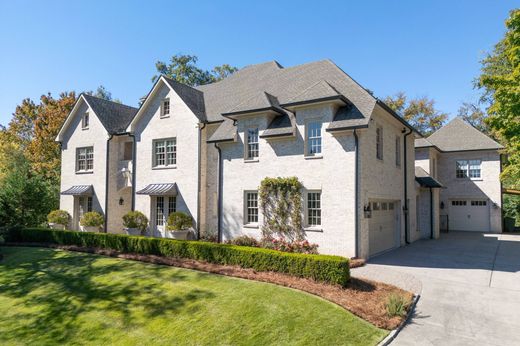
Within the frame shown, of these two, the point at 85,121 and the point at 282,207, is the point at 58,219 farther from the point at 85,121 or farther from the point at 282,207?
the point at 282,207

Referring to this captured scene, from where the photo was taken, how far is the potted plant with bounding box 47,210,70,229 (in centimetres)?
2467

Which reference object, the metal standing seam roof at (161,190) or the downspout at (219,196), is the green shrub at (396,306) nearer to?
the downspout at (219,196)

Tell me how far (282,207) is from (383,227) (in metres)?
6.06

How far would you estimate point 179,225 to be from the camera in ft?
63.8

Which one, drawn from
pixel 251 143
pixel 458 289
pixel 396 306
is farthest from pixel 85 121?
pixel 458 289

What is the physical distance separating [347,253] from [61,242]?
17022 mm

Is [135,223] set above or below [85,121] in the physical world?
below

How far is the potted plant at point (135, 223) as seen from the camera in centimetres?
2122

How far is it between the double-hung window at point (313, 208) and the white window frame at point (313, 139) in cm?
198

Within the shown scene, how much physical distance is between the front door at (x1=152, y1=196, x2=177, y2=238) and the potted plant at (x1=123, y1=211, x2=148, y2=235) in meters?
0.67

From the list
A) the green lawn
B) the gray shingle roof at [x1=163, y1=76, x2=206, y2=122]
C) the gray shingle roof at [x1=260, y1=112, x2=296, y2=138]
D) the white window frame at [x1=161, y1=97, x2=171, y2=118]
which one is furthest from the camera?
the white window frame at [x1=161, y1=97, x2=171, y2=118]

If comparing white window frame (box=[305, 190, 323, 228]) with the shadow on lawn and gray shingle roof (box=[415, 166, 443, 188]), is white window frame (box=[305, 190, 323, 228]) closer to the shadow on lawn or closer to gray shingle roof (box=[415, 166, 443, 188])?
the shadow on lawn

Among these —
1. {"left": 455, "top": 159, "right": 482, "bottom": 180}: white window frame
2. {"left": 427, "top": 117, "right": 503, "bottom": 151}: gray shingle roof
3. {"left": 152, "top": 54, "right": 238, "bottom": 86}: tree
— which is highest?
{"left": 152, "top": 54, "right": 238, "bottom": 86}: tree

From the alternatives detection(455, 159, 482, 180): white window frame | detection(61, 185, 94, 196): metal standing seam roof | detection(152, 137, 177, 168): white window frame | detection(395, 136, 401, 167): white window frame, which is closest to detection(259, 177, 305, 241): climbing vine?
detection(152, 137, 177, 168): white window frame
